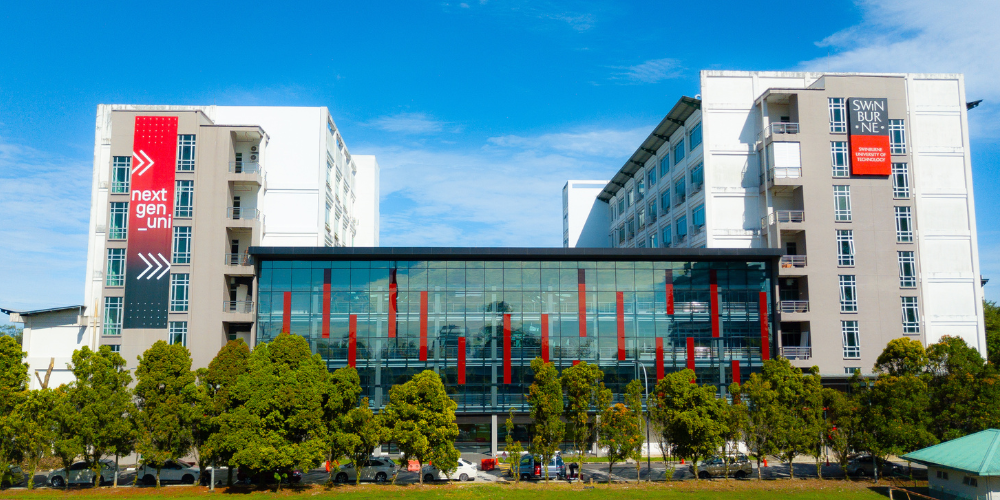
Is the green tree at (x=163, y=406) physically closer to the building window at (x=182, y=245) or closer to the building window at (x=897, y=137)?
the building window at (x=182, y=245)

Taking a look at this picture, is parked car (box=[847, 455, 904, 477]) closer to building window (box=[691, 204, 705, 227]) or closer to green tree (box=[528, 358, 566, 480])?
green tree (box=[528, 358, 566, 480])

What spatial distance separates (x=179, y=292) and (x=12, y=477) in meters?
17.2

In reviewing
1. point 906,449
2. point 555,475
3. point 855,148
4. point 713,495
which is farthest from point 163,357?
point 855,148

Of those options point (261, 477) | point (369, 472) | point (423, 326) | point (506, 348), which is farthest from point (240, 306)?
point (506, 348)

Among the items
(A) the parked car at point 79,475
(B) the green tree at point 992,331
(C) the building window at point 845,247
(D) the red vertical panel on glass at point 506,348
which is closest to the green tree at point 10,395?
(A) the parked car at point 79,475

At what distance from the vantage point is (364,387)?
5703cm

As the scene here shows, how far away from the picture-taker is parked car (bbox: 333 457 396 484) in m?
46.4

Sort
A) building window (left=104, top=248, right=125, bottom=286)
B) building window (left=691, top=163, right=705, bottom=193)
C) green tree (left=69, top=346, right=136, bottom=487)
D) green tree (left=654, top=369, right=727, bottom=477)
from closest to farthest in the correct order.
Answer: green tree (left=69, top=346, right=136, bottom=487)
green tree (left=654, top=369, right=727, bottom=477)
building window (left=104, top=248, right=125, bottom=286)
building window (left=691, top=163, right=705, bottom=193)

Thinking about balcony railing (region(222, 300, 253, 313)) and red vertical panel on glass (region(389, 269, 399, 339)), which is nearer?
balcony railing (region(222, 300, 253, 313))

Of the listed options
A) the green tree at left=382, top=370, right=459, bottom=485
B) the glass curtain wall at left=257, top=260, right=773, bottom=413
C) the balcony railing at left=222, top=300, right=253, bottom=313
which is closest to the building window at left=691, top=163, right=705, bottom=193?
the glass curtain wall at left=257, top=260, right=773, bottom=413

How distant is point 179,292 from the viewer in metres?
56.1

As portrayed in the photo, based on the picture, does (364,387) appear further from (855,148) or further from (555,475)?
(855,148)

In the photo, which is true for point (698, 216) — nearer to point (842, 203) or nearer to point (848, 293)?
point (842, 203)

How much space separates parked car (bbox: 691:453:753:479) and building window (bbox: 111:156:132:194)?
158 ft
